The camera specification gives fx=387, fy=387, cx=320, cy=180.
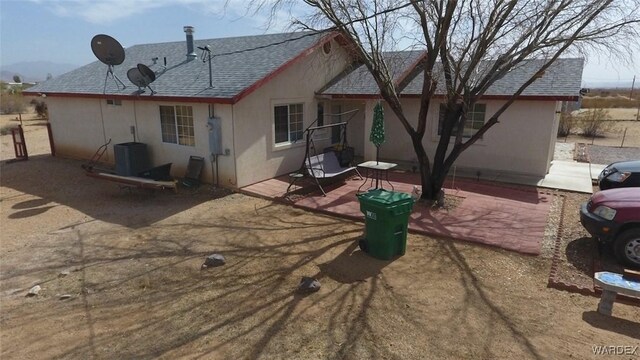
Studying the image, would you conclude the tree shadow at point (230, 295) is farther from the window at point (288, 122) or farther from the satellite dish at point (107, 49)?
the satellite dish at point (107, 49)

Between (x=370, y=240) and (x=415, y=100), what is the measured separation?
760 cm

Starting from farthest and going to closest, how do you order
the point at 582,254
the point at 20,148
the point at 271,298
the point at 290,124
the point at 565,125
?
the point at 565,125 → the point at 20,148 → the point at 290,124 → the point at 582,254 → the point at 271,298

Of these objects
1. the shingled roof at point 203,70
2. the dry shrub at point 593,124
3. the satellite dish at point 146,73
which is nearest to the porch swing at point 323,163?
the shingled roof at point 203,70

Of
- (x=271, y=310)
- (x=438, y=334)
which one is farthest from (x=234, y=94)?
(x=438, y=334)

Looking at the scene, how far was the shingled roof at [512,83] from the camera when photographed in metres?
10.5

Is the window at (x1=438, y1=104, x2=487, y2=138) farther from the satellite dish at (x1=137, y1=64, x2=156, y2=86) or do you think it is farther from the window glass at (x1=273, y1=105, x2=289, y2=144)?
the satellite dish at (x1=137, y1=64, x2=156, y2=86)

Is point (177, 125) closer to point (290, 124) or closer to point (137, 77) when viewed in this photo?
→ point (137, 77)

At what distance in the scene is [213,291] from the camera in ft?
17.2

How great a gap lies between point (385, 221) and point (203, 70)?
28.1 ft

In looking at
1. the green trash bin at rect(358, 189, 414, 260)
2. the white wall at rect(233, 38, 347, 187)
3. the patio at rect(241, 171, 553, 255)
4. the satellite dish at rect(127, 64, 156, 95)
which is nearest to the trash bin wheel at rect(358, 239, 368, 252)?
the green trash bin at rect(358, 189, 414, 260)

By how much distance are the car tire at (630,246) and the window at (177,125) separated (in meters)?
9.61

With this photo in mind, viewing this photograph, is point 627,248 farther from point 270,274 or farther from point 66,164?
point 66,164

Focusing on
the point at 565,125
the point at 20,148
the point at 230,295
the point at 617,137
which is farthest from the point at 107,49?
the point at 617,137

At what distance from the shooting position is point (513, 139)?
1154 cm
